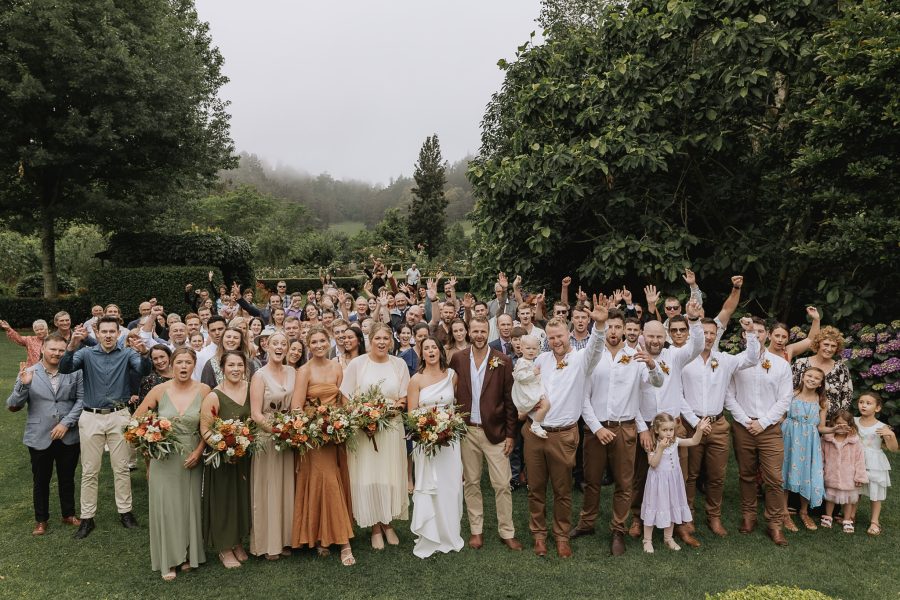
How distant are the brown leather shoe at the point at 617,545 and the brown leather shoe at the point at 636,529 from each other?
31cm

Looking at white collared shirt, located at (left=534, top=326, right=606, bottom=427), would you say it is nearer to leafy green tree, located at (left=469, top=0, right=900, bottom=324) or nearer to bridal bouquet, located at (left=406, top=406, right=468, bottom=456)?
bridal bouquet, located at (left=406, top=406, right=468, bottom=456)

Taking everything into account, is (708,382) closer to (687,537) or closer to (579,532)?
(687,537)

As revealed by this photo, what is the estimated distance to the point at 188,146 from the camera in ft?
76.1

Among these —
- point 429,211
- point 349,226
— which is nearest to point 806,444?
point 429,211

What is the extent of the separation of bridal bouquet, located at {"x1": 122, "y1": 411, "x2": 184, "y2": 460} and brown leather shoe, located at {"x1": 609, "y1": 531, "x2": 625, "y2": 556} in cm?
430

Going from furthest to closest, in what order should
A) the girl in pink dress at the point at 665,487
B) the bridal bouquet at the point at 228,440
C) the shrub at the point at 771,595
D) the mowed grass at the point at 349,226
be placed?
the mowed grass at the point at 349,226
the girl in pink dress at the point at 665,487
the bridal bouquet at the point at 228,440
the shrub at the point at 771,595

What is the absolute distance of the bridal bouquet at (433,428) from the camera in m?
5.41

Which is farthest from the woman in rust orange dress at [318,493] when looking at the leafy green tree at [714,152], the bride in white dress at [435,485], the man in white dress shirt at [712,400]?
the leafy green tree at [714,152]

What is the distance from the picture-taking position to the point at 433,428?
5.42 meters

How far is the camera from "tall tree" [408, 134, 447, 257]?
211 ft

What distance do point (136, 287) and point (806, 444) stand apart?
68.8 feet

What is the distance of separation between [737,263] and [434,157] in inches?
2304

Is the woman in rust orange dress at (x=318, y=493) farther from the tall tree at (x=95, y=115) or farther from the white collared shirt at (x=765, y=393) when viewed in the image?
the tall tree at (x=95, y=115)

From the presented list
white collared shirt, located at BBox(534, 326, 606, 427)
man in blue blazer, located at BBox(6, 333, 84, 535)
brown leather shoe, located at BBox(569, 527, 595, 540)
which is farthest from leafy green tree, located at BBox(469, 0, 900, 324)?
man in blue blazer, located at BBox(6, 333, 84, 535)
